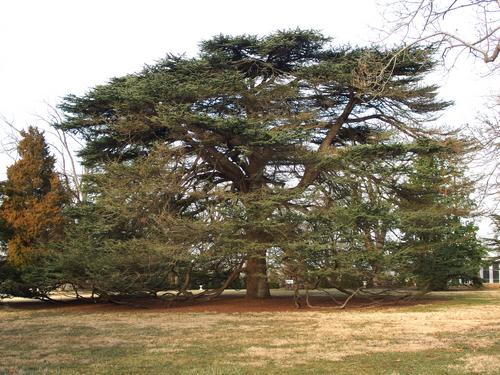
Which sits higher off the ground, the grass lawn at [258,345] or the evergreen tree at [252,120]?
the evergreen tree at [252,120]

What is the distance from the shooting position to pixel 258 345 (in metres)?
11.1

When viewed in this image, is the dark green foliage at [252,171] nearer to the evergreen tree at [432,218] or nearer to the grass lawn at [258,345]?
the evergreen tree at [432,218]

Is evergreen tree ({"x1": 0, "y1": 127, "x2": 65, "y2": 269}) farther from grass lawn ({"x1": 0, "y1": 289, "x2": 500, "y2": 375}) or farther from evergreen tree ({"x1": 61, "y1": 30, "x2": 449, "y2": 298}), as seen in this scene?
grass lawn ({"x1": 0, "y1": 289, "x2": 500, "y2": 375})

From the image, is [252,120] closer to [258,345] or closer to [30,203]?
[258,345]

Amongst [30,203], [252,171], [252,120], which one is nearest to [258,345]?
[252,120]

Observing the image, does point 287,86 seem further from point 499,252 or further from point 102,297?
point 499,252

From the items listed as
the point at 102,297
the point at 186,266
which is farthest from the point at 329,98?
the point at 102,297

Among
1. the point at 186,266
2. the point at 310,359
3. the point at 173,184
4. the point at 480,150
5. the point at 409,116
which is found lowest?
the point at 310,359

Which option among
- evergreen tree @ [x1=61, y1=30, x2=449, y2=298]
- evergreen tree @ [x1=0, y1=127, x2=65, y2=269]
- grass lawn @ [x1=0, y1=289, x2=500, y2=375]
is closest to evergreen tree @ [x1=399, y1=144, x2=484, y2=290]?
evergreen tree @ [x1=61, y1=30, x2=449, y2=298]

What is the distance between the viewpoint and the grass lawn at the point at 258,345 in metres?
8.52

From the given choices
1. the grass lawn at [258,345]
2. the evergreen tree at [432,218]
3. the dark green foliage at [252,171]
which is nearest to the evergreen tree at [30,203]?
the dark green foliage at [252,171]

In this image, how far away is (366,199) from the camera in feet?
69.8

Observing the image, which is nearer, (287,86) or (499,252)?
(287,86)

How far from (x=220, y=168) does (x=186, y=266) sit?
449 centimetres
